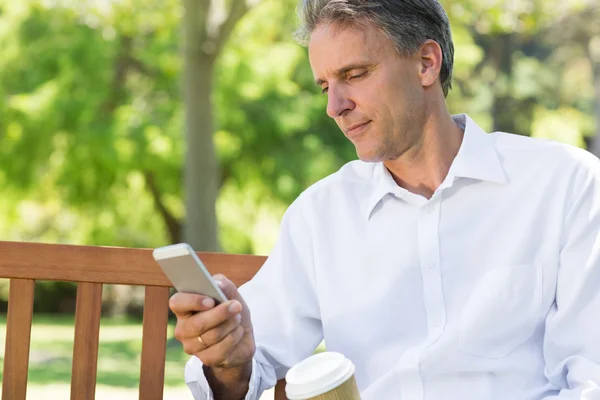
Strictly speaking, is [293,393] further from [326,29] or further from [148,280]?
[148,280]

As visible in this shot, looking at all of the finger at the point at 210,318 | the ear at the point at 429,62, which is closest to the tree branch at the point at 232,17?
the ear at the point at 429,62

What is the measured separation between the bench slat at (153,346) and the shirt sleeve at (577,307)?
1.07 metres

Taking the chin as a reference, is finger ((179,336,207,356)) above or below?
below

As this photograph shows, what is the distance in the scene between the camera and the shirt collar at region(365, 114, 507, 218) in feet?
7.70

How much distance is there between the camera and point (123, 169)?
15.1 metres

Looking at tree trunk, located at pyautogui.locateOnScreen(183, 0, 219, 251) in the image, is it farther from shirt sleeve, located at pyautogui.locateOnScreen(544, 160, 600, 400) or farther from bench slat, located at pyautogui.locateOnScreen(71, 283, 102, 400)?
shirt sleeve, located at pyautogui.locateOnScreen(544, 160, 600, 400)

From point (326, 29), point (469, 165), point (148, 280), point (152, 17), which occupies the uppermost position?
point (152, 17)

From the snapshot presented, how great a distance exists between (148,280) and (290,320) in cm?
51

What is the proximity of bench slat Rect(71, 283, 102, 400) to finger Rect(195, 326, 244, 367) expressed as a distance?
0.79 metres

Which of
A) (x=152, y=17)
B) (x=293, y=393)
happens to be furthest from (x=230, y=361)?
(x=152, y=17)

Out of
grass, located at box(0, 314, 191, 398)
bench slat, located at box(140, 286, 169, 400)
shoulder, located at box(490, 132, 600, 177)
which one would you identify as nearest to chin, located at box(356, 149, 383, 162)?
shoulder, located at box(490, 132, 600, 177)

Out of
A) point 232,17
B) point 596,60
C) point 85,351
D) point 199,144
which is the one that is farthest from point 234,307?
point 596,60

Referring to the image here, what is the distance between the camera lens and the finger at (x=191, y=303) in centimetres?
186

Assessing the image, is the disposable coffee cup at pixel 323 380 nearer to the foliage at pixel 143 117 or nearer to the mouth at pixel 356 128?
the mouth at pixel 356 128
